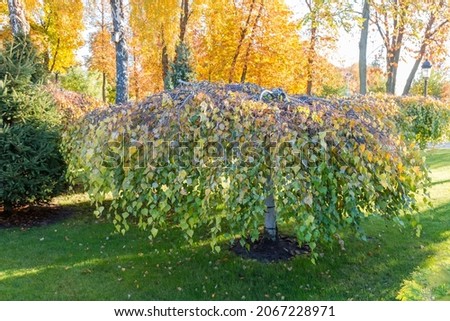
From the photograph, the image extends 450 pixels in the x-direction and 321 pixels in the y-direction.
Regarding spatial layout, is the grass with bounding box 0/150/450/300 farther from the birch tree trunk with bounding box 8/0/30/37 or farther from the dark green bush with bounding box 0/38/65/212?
the birch tree trunk with bounding box 8/0/30/37

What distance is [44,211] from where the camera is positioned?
516 centimetres

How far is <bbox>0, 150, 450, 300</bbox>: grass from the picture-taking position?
2971 millimetres

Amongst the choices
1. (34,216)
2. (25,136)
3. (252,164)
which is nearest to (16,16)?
(25,136)

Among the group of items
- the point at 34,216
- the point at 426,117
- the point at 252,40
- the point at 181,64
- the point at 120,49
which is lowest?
the point at 34,216

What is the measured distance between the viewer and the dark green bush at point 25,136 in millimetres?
4402

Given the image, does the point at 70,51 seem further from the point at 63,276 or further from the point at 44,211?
the point at 63,276

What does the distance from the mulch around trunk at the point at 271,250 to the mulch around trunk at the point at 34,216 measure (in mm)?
2488

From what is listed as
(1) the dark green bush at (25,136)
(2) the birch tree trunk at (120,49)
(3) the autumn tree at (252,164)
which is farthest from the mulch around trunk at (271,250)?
(2) the birch tree trunk at (120,49)

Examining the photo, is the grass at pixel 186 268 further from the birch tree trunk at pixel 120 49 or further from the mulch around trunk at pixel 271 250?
the birch tree trunk at pixel 120 49

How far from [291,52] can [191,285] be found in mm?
9675

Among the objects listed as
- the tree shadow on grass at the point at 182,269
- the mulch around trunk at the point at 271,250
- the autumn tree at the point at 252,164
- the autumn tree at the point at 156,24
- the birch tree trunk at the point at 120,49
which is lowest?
the tree shadow on grass at the point at 182,269

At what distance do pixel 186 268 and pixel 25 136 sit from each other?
254 centimetres

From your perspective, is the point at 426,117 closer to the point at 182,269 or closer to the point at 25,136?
the point at 182,269

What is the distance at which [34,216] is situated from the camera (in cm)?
497
